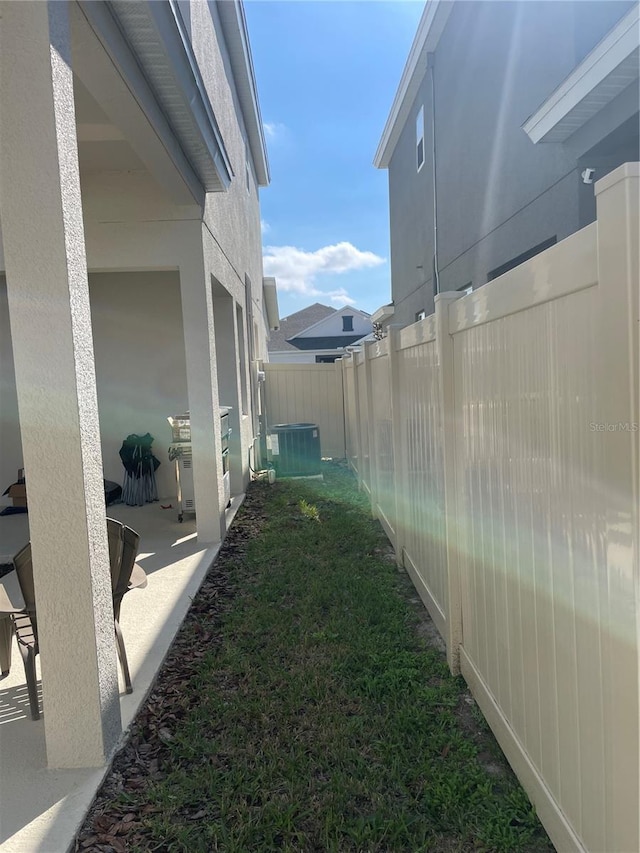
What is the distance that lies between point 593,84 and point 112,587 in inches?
206

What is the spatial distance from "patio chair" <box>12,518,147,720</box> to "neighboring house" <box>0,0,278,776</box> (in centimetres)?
46

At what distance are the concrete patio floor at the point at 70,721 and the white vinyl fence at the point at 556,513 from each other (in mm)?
1812

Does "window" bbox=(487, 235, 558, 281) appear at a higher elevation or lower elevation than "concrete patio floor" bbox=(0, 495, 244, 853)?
higher

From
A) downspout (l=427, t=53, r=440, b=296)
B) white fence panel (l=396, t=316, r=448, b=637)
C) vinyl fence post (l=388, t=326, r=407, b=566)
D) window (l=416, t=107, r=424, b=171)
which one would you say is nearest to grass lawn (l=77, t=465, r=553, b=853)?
white fence panel (l=396, t=316, r=448, b=637)

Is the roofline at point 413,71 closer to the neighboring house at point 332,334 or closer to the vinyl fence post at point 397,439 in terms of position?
the vinyl fence post at point 397,439

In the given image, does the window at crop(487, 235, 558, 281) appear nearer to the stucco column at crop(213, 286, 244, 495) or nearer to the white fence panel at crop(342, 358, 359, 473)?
the white fence panel at crop(342, 358, 359, 473)

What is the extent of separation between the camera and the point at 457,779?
251cm

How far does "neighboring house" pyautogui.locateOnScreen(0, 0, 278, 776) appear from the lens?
244 cm

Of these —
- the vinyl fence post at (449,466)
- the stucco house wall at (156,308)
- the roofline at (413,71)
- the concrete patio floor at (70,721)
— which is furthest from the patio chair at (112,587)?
the roofline at (413,71)

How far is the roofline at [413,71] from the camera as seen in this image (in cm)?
984

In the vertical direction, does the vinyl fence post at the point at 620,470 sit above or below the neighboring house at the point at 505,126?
below

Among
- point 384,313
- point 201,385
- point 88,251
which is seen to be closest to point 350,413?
point 201,385

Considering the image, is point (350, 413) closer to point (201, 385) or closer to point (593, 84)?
point (201, 385)

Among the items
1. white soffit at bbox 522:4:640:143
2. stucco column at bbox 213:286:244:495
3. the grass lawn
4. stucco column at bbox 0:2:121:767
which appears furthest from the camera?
stucco column at bbox 213:286:244:495
